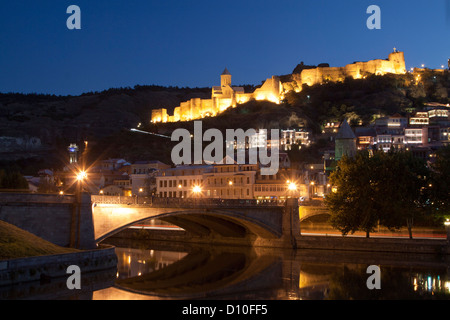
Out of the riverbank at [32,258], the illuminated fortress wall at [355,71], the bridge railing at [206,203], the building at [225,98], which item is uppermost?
the illuminated fortress wall at [355,71]

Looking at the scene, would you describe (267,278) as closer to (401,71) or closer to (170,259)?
(170,259)

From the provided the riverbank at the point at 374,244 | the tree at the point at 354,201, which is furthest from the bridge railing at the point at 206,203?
the tree at the point at 354,201

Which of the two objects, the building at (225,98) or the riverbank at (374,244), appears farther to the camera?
the building at (225,98)

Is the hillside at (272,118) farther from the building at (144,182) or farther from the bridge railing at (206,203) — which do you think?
the bridge railing at (206,203)

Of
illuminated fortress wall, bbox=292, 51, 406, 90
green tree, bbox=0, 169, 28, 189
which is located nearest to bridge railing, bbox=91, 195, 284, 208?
green tree, bbox=0, 169, 28, 189

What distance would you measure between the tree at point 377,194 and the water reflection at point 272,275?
10.3 feet

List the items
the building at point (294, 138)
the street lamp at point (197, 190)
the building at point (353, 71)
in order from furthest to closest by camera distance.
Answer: the building at point (353, 71) < the building at point (294, 138) < the street lamp at point (197, 190)

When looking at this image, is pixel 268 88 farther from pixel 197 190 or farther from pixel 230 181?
pixel 197 190

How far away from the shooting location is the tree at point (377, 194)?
40.2 meters

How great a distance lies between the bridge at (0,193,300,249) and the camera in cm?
2872

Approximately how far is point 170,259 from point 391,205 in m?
16.5

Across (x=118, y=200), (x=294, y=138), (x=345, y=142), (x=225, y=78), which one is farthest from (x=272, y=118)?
(x=118, y=200)

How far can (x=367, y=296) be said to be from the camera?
2481cm
